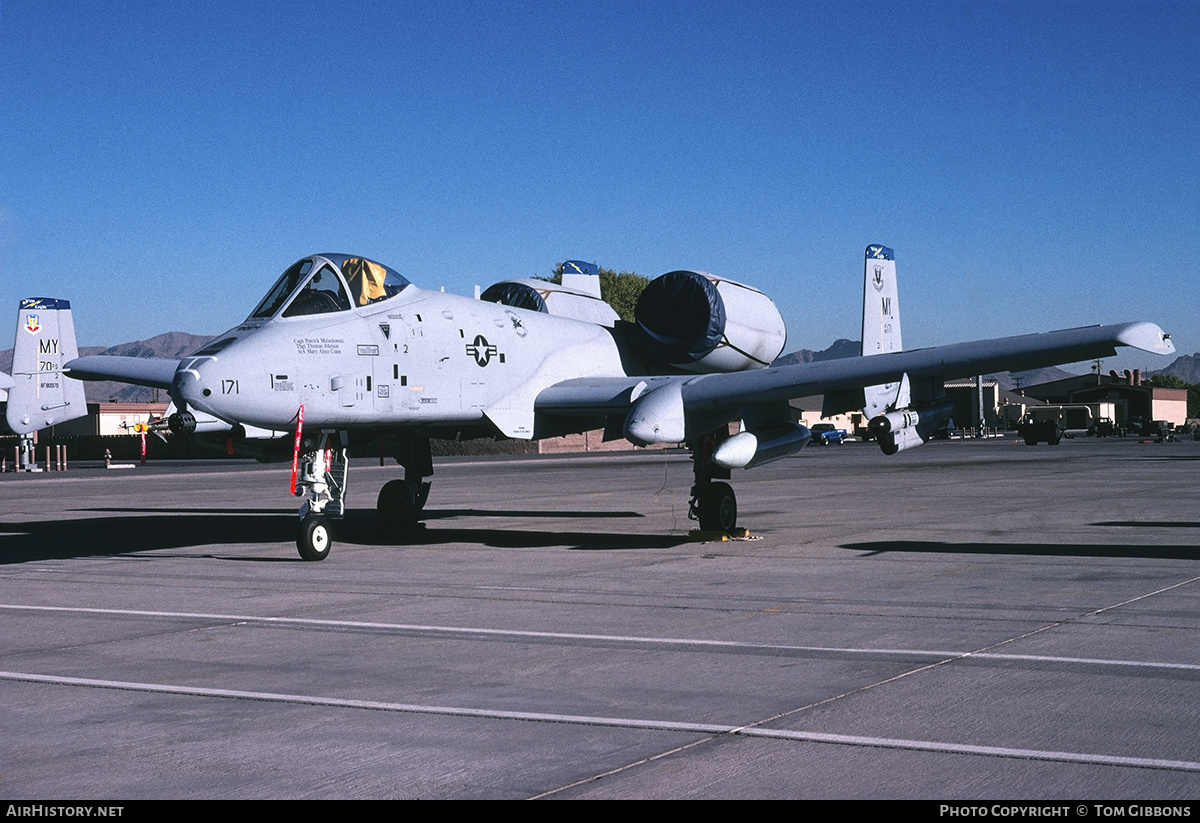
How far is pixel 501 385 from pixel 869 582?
747 centimetres

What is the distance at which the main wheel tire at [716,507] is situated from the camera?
18.3 m

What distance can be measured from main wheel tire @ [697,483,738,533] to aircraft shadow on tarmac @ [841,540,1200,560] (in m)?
2.09

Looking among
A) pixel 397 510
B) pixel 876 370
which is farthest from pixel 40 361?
pixel 876 370

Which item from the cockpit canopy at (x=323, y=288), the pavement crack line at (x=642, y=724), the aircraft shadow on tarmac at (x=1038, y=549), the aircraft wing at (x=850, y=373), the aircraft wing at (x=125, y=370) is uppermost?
the cockpit canopy at (x=323, y=288)

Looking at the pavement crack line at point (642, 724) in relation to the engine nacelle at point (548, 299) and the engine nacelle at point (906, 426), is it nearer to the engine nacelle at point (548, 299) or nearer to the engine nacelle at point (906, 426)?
the engine nacelle at point (906, 426)

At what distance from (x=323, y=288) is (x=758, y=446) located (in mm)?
6674

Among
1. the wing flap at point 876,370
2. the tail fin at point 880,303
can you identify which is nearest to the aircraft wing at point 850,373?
the wing flap at point 876,370

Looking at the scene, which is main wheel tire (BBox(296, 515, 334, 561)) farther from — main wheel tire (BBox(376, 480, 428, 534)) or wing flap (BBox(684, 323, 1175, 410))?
wing flap (BBox(684, 323, 1175, 410))

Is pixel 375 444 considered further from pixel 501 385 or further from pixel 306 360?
pixel 306 360

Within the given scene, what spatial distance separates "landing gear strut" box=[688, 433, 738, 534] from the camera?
18.3 m

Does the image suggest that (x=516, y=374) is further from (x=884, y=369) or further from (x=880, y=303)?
(x=880, y=303)

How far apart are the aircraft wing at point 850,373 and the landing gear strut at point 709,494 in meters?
0.96

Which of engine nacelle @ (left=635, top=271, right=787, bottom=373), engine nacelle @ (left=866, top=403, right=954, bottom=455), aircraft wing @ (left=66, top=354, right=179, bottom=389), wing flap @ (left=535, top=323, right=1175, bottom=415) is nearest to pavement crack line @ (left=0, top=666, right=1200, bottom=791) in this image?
wing flap @ (left=535, top=323, right=1175, bottom=415)
